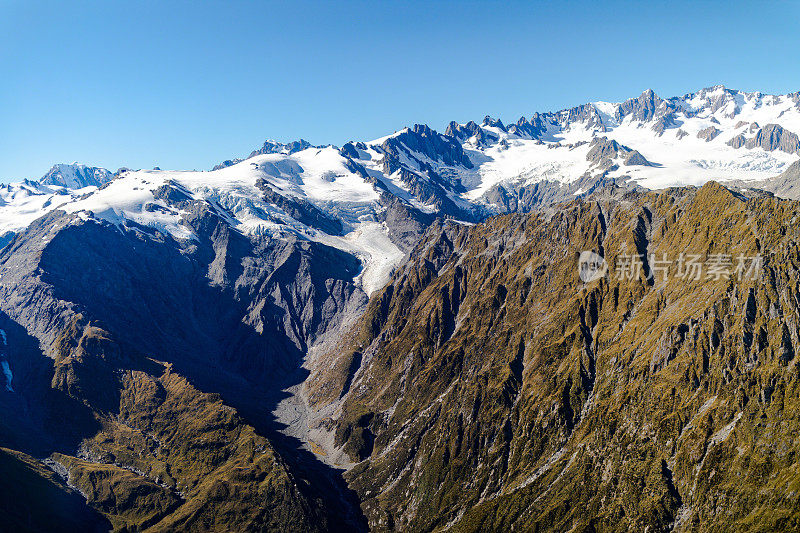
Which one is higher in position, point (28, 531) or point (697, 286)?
point (697, 286)

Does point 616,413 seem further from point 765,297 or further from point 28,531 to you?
point 28,531

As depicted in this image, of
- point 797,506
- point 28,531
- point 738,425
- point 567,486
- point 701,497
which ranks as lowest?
point 28,531

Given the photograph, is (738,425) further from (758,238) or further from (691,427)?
(758,238)

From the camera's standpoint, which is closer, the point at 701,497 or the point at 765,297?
the point at 701,497

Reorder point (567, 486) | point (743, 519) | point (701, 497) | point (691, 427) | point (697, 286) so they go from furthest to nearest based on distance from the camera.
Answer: point (697, 286) → point (567, 486) → point (691, 427) → point (701, 497) → point (743, 519)

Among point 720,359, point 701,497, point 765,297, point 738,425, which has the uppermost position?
point 765,297

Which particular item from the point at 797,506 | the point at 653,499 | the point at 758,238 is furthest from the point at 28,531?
the point at 758,238

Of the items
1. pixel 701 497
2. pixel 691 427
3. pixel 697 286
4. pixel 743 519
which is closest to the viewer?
pixel 743 519

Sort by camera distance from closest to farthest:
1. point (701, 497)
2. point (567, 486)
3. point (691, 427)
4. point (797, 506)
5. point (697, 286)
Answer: point (797, 506) → point (701, 497) → point (691, 427) → point (567, 486) → point (697, 286)

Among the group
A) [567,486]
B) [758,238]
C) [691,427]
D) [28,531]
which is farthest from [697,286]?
[28,531]
